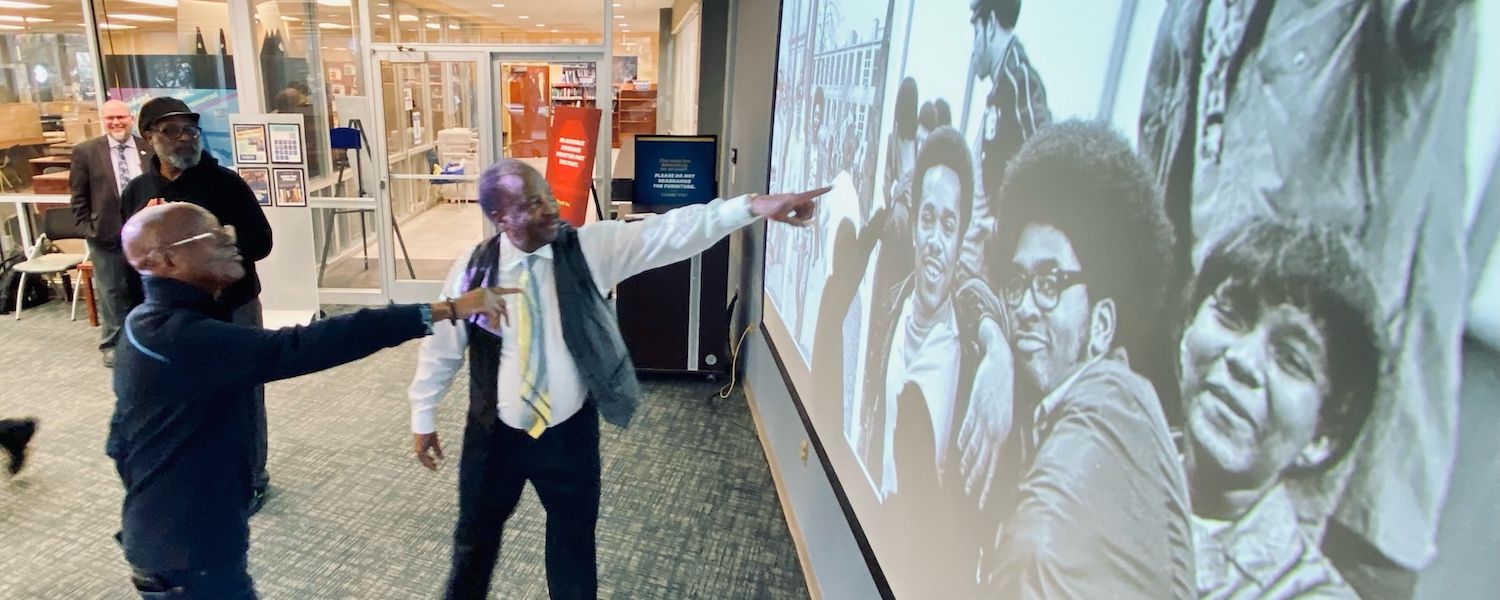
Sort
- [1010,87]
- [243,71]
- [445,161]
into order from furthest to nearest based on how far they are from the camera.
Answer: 1. [445,161]
2. [243,71]
3. [1010,87]

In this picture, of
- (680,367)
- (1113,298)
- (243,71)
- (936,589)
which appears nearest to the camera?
(1113,298)

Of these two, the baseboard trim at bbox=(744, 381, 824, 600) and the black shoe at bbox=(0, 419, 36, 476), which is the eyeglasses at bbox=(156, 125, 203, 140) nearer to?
the black shoe at bbox=(0, 419, 36, 476)

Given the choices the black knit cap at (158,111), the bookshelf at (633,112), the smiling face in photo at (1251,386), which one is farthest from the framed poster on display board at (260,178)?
the bookshelf at (633,112)

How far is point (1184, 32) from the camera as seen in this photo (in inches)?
30.7

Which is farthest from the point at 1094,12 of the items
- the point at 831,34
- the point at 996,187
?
the point at 831,34

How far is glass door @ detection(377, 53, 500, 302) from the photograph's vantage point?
5.55m

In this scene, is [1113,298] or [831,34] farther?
[831,34]

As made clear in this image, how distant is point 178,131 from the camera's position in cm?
254

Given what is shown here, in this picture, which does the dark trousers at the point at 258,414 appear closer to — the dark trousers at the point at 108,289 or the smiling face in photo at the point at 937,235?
the dark trousers at the point at 108,289

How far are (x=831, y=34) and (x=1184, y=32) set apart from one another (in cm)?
160

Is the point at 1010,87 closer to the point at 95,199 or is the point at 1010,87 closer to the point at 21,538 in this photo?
the point at 21,538

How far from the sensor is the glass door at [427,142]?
555 cm

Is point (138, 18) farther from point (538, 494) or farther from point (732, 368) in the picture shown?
point (538, 494)

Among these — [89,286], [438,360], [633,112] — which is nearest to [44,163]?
[89,286]
